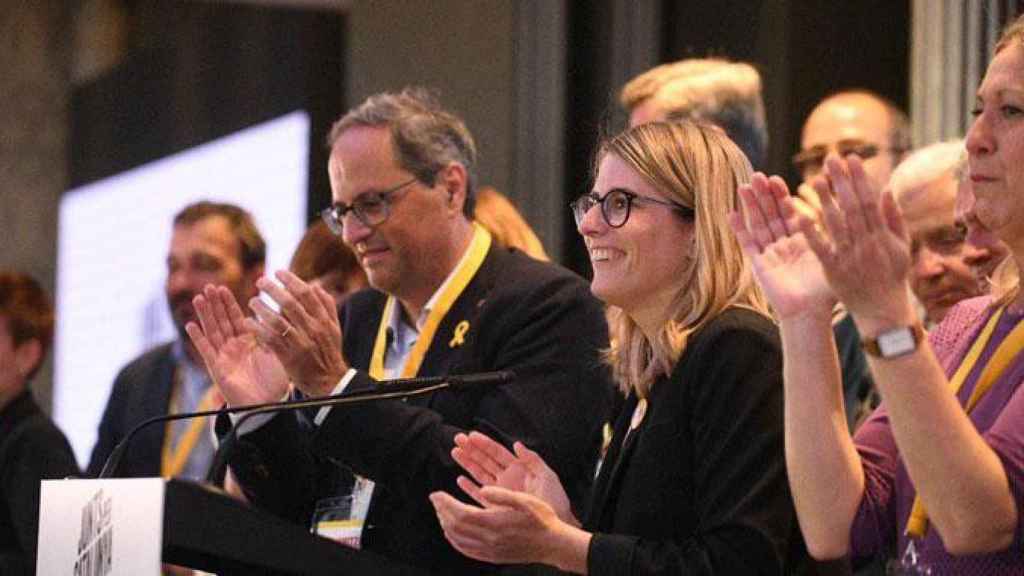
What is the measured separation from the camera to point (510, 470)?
10.3 feet

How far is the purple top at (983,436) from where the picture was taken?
2.50 m

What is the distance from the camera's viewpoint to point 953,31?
5.13 m

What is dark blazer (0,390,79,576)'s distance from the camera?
500 cm

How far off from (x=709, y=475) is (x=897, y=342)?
611 mm

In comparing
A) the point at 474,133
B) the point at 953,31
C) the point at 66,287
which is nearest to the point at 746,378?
the point at 953,31

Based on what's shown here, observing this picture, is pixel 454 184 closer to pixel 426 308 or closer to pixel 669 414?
pixel 426 308

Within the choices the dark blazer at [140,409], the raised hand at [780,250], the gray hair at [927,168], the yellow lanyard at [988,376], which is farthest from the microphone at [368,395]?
the dark blazer at [140,409]

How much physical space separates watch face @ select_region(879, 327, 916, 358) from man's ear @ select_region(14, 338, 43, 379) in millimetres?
3694

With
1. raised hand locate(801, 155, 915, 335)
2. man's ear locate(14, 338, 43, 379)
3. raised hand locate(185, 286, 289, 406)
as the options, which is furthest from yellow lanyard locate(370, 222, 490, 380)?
man's ear locate(14, 338, 43, 379)

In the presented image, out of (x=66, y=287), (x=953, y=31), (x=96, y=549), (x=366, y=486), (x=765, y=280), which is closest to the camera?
(x=765, y=280)

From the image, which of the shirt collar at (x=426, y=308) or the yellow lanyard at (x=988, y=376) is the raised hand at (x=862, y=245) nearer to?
the yellow lanyard at (x=988, y=376)

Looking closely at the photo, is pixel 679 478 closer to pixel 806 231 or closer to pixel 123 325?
pixel 806 231

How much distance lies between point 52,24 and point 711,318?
7.84 meters

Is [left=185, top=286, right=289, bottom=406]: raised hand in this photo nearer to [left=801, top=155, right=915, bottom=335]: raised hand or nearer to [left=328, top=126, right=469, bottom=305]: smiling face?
[left=328, top=126, right=469, bottom=305]: smiling face
